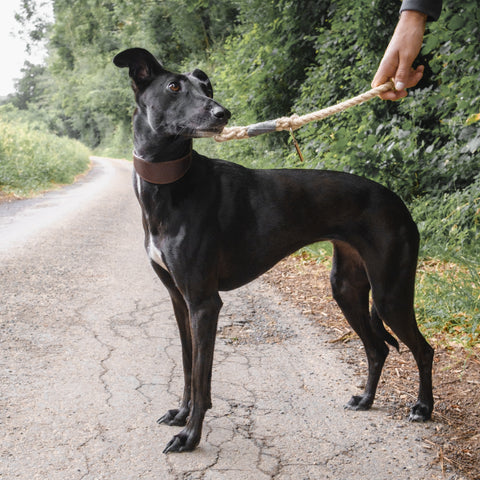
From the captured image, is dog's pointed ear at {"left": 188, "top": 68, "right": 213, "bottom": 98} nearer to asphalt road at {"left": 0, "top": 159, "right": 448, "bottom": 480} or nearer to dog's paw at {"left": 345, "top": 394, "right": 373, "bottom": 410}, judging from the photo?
asphalt road at {"left": 0, "top": 159, "right": 448, "bottom": 480}

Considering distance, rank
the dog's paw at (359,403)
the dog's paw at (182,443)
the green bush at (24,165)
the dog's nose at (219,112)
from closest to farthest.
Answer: the dog's nose at (219,112), the dog's paw at (182,443), the dog's paw at (359,403), the green bush at (24,165)

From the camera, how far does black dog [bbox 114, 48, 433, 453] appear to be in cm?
231

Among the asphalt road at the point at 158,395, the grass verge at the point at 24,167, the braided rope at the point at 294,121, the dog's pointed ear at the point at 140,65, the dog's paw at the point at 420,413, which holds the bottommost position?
the dog's paw at the point at 420,413

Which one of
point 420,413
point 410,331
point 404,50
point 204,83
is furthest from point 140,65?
point 420,413

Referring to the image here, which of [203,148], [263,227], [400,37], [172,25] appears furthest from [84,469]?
[172,25]

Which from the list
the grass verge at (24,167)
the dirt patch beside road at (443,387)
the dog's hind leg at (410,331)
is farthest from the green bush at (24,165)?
the dog's hind leg at (410,331)

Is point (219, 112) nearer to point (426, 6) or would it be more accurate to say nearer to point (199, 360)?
point (426, 6)

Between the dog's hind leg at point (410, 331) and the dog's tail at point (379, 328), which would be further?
the dog's tail at point (379, 328)

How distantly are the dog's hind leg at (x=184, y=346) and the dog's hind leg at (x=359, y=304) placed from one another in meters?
0.94

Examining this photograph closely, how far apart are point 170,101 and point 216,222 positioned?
60cm

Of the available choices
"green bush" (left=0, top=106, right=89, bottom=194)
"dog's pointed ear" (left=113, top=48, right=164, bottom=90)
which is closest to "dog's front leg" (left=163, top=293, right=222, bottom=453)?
"dog's pointed ear" (left=113, top=48, right=164, bottom=90)

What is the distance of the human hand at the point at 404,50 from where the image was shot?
2.24 meters

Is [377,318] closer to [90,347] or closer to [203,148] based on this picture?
[90,347]

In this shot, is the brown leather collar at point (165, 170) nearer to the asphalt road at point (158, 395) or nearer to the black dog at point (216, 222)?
the black dog at point (216, 222)
